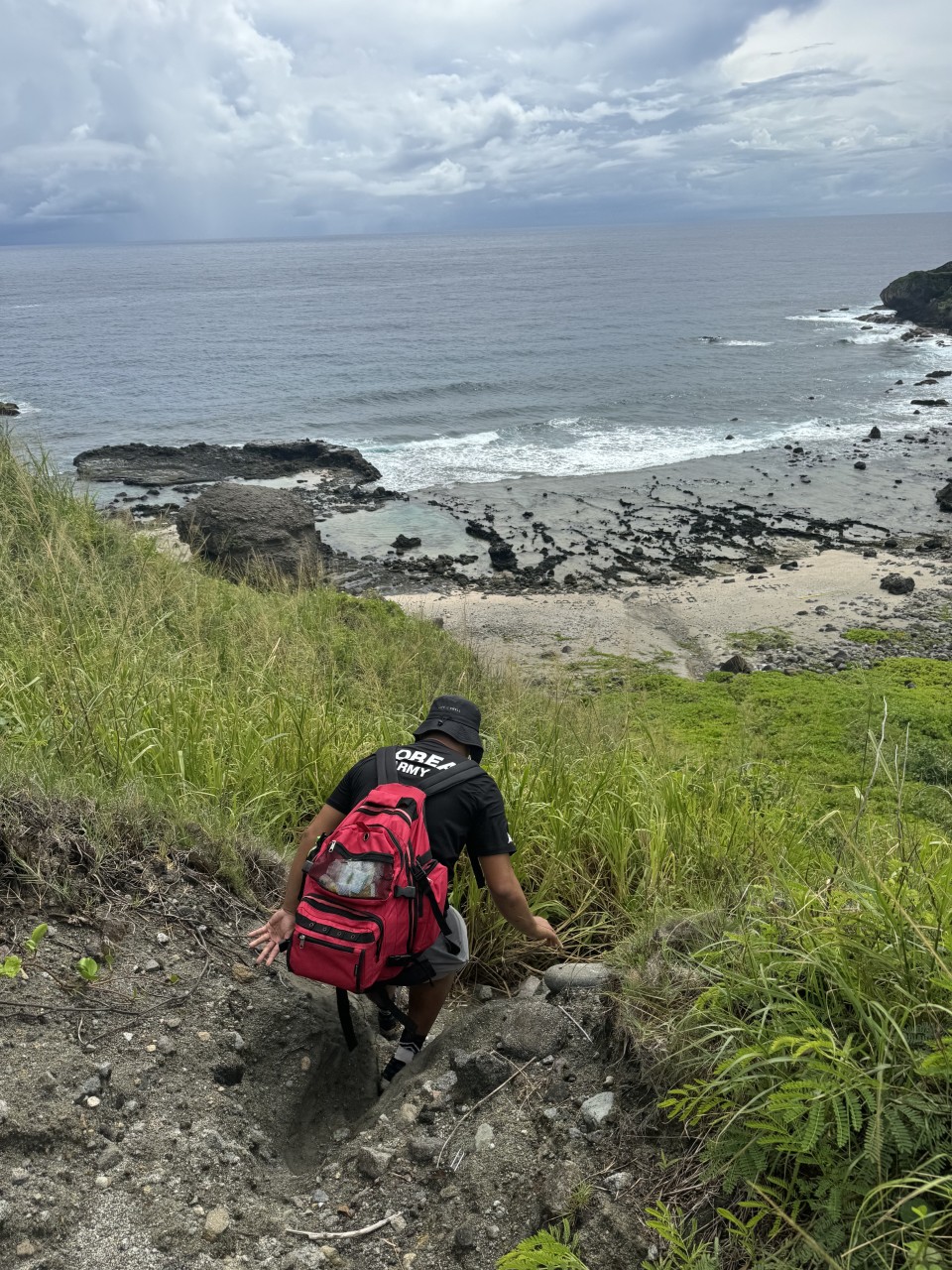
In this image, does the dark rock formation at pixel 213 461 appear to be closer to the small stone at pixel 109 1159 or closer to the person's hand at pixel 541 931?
the person's hand at pixel 541 931

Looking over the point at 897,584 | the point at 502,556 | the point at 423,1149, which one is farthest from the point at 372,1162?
the point at 502,556

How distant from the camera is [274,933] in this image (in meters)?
3.66

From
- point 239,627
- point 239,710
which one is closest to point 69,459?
point 239,627

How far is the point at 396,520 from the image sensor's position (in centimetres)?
2775

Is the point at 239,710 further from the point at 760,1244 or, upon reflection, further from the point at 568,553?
the point at 568,553

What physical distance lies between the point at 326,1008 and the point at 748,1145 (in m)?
1.90

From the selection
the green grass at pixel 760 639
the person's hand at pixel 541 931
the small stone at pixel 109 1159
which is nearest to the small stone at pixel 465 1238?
the small stone at pixel 109 1159

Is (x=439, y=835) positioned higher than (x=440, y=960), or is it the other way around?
(x=439, y=835)

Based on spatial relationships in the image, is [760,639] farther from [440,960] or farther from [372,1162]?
[372,1162]

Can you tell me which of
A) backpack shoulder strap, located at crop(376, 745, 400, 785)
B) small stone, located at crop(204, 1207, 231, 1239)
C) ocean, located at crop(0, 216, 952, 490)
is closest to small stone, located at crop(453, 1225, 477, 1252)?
small stone, located at crop(204, 1207, 231, 1239)

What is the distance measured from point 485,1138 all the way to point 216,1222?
871mm

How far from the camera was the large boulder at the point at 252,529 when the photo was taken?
1988cm

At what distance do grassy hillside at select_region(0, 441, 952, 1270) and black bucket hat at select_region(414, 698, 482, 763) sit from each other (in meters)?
1.03

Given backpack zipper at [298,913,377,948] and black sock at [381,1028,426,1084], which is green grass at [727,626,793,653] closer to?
black sock at [381,1028,426,1084]
